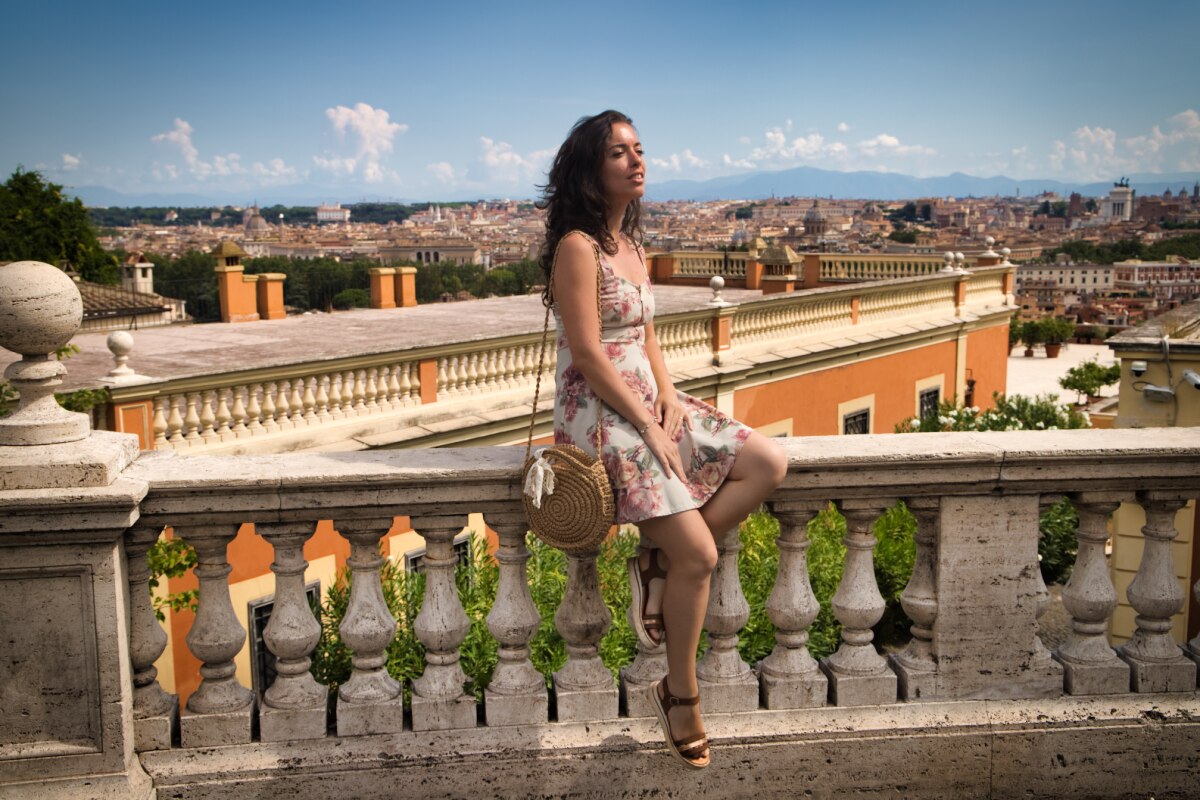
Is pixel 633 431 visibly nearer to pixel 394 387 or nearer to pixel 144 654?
pixel 144 654

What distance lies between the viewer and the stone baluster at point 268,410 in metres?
10.2

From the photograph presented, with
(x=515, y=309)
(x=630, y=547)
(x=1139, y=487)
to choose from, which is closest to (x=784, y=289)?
(x=515, y=309)

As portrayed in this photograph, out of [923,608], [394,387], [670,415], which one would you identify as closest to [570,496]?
[670,415]

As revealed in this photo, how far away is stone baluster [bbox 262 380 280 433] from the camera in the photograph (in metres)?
10.2

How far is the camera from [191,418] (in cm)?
952

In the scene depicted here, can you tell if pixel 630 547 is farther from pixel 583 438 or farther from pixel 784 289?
pixel 784 289

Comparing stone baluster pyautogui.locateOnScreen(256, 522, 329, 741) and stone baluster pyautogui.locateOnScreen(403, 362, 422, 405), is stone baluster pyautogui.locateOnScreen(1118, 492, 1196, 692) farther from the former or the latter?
stone baluster pyautogui.locateOnScreen(403, 362, 422, 405)

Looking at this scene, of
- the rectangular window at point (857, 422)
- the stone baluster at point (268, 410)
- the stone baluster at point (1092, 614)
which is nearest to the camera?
the stone baluster at point (1092, 614)

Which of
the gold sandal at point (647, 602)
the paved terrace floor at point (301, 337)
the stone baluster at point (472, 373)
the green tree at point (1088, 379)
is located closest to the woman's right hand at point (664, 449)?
the gold sandal at point (647, 602)

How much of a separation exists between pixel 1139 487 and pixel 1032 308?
307ft

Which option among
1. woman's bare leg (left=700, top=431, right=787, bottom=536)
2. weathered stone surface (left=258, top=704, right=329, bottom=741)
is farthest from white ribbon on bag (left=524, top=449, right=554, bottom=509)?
weathered stone surface (left=258, top=704, right=329, bottom=741)

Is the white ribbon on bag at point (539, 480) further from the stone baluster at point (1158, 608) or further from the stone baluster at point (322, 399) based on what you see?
the stone baluster at point (322, 399)

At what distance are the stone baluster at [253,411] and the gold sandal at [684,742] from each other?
7.98 meters

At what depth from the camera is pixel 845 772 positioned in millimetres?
2893
